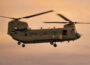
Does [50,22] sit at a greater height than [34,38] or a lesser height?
greater

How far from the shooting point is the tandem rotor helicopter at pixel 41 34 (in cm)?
6656

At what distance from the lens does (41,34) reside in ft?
221

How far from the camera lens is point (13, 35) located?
233 ft

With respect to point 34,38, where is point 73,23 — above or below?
above

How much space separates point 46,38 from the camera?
66.6 metres

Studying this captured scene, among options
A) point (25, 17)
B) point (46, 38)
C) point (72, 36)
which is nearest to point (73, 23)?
point (72, 36)

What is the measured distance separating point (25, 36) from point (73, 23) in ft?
46.5

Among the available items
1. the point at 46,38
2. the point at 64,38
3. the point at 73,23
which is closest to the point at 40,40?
the point at 46,38

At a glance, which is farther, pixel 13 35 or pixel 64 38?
pixel 13 35

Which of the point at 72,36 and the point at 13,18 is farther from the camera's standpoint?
the point at 13,18

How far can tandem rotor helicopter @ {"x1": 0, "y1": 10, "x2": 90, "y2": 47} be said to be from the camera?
218ft

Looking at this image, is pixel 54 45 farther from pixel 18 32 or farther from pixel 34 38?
pixel 18 32

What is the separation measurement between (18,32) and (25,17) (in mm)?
5527

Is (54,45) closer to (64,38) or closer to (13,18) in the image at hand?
(64,38)
